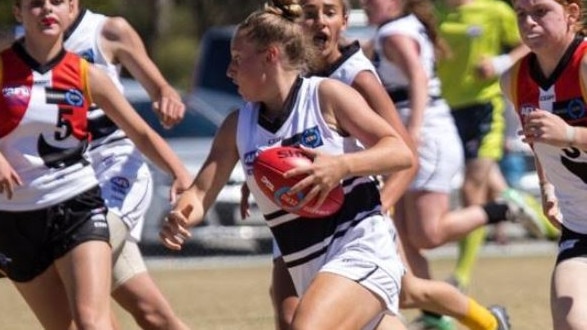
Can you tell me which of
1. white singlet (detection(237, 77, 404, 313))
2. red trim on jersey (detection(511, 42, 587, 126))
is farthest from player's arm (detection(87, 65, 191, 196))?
red trim on jersey (detection(511, 42, 587, 126))

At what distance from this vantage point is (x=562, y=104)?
657cm

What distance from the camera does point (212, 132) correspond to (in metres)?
15.1

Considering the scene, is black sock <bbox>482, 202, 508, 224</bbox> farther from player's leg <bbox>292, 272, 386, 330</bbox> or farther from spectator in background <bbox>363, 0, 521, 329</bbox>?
player's leg <bbox>292, 272, 386, 330</bbox>

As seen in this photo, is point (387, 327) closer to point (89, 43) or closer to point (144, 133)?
point (144, 133)

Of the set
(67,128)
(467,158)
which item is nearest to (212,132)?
(467,158)

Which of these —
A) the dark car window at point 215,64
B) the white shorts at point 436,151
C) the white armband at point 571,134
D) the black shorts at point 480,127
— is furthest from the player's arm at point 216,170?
the dark car window at point 215,64

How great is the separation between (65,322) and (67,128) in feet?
2.49

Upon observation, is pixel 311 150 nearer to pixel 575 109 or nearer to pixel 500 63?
pixel 575 109

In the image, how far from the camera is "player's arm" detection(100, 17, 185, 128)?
7520mm

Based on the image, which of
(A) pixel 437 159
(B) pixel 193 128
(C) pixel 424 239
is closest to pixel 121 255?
(C) pixel 424 239

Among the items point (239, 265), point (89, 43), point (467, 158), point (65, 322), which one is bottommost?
point (239, 265)

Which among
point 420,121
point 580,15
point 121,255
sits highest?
point 580,15

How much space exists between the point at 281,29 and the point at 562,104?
44.4 inches

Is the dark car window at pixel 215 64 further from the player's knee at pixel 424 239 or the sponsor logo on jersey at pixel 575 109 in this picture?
the sponsor logo on jersey at pixel 575 109
